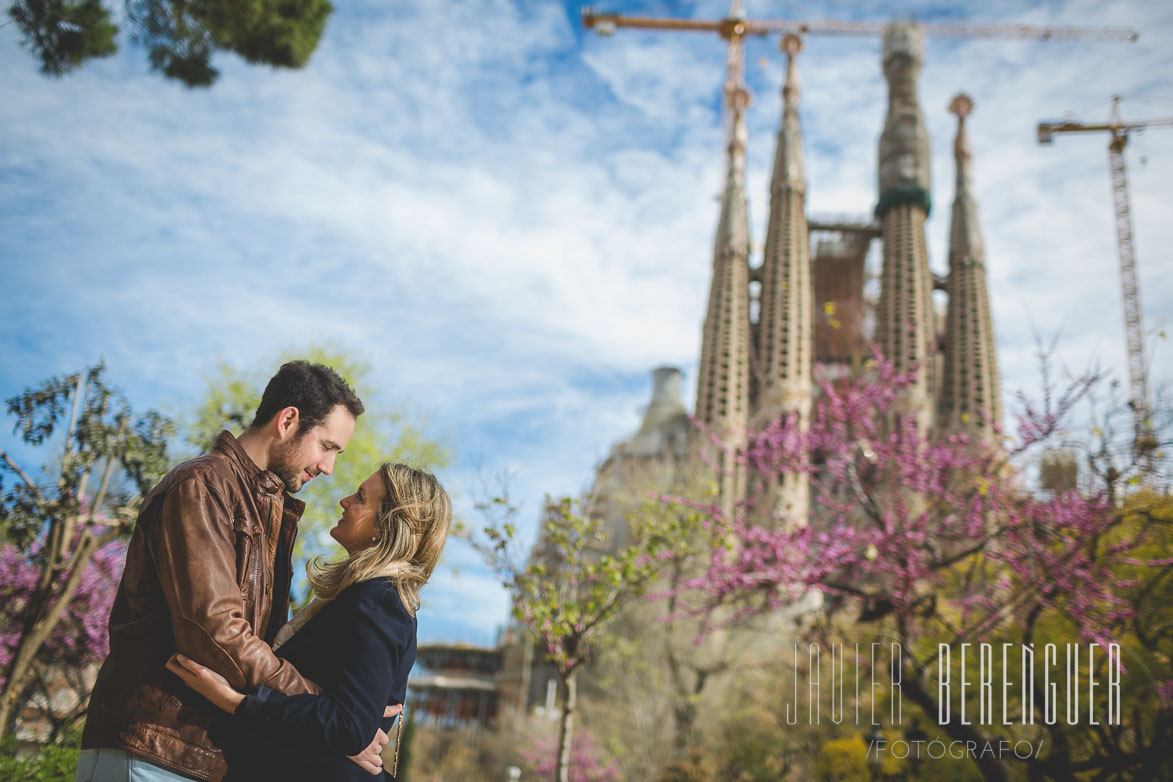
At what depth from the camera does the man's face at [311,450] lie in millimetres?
2568

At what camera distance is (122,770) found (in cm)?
210

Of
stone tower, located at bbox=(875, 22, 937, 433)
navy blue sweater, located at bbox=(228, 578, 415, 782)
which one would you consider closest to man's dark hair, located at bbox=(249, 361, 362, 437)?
navy blue sweater, located at bbox=(228, 578, 415, 782)

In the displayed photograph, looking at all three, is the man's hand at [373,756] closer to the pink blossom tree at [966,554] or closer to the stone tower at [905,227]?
the pink blossom tree at [966,554]

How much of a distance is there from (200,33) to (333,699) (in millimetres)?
6666

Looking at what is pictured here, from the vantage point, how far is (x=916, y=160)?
46906 millimetres

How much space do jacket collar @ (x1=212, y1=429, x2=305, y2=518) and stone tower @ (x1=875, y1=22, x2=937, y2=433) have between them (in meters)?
41.2

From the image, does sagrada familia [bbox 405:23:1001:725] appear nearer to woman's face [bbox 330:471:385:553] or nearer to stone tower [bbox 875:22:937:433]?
stone tower [bbox 875:22:937:433]

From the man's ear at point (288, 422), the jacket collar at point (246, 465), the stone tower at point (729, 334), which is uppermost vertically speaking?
the stone tower at point (729, 334)

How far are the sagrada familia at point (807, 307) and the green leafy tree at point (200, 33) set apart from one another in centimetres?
3250

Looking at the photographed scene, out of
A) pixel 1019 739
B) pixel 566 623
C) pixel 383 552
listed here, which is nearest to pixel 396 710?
pixel 383 552

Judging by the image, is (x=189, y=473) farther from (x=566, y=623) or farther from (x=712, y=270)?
(x=712, y=270)

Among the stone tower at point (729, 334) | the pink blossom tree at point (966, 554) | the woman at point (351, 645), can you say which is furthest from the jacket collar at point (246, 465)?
the stone tower at point (729, 334)

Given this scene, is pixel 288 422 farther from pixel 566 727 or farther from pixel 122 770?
pixel 566 727

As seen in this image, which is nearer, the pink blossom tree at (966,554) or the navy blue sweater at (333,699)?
the navy blue sweater at (333,699)
